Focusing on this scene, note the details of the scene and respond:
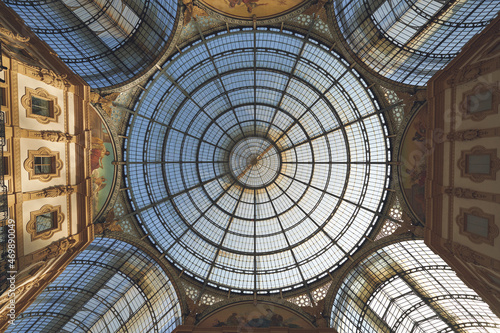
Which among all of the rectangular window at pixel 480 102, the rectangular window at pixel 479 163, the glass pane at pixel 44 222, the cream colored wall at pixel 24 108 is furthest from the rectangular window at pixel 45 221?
the rectangular window at pixel 480 102

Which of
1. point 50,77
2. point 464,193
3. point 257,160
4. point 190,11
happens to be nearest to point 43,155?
point 50,77

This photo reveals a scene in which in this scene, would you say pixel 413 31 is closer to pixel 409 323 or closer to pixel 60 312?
pixel 409 323

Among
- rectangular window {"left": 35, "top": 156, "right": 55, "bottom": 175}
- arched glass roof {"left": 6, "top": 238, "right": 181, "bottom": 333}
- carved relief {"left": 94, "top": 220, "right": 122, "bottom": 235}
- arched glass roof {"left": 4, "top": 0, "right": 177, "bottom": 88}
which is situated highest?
arched glass roof {"left": 4, "top": 0, "right": 177, "bottom": 88}

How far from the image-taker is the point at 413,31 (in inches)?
764

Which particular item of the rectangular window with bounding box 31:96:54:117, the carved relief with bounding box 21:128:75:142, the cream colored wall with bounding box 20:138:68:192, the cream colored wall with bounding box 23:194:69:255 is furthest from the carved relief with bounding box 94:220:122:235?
the rectangular window with bounding box 31:96:54:117

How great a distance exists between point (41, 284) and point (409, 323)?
2637cm

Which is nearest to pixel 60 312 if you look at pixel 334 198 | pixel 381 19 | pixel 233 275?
pixel 233 275

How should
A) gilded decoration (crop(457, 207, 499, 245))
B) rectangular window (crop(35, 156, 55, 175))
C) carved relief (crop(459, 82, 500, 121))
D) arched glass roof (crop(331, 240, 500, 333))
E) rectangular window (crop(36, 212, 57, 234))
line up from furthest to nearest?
arched glass roof (crop(331, 240, 500, 333)), rectangular window (crop(36, 212, 57, 234)), rectangular window (crop(35, 156, 55, 175)), gilded decoration (crop(457, 207, 499, 245)), carved relief (crop(459, 82, 500, 121))

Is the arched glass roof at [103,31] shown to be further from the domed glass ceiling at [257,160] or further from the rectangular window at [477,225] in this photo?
the rectangular window at [477,225]

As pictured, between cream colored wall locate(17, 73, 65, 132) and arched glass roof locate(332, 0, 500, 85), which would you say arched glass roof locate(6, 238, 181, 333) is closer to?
cream colored wall locate(17, 73, 65, 132)

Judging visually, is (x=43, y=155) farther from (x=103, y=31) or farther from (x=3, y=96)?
(x=103, y=31)

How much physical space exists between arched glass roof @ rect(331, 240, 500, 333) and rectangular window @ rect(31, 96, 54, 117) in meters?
26.3

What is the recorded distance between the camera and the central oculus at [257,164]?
98.2 feet

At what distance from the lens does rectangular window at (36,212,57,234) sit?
14941 millimetres
